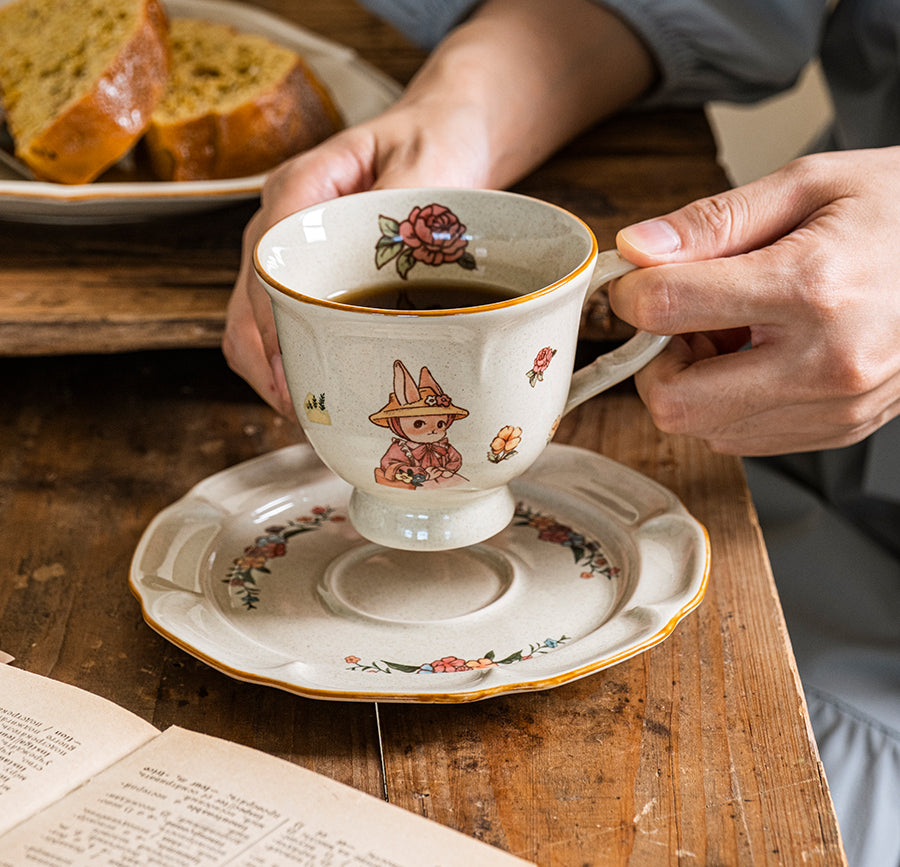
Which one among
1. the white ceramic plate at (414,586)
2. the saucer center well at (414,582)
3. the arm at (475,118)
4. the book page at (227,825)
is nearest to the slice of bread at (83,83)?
the arm at (475,118)

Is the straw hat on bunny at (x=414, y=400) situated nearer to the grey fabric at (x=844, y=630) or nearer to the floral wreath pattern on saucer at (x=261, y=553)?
the floral wreath pattern on saucer at (x=261, y=553)

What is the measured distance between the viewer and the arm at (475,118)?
2.20 feet

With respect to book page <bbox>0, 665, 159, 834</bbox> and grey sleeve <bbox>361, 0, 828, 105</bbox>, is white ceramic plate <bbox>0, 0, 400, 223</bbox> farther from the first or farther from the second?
→ book page <bbox>0, 665, 159, 834</bbox>

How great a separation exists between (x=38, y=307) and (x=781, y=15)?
773 millimetres

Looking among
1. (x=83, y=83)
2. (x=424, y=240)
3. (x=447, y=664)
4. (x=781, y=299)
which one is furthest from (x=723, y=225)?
(x=83, y=83)

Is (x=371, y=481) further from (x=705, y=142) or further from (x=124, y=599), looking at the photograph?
(x=705, y=142)

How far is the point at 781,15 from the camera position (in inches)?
39.5

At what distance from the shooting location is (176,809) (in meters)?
0.42

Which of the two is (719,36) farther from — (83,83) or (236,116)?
(83,83)

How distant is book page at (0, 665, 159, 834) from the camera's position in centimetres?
43

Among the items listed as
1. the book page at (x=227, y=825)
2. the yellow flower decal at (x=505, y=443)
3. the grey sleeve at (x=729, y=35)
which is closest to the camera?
the book page at (x=227, y=825)

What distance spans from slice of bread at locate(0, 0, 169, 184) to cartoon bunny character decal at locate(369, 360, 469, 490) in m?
0.52

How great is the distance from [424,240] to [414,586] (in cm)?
21

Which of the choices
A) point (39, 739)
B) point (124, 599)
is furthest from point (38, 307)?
point (39, 739)
